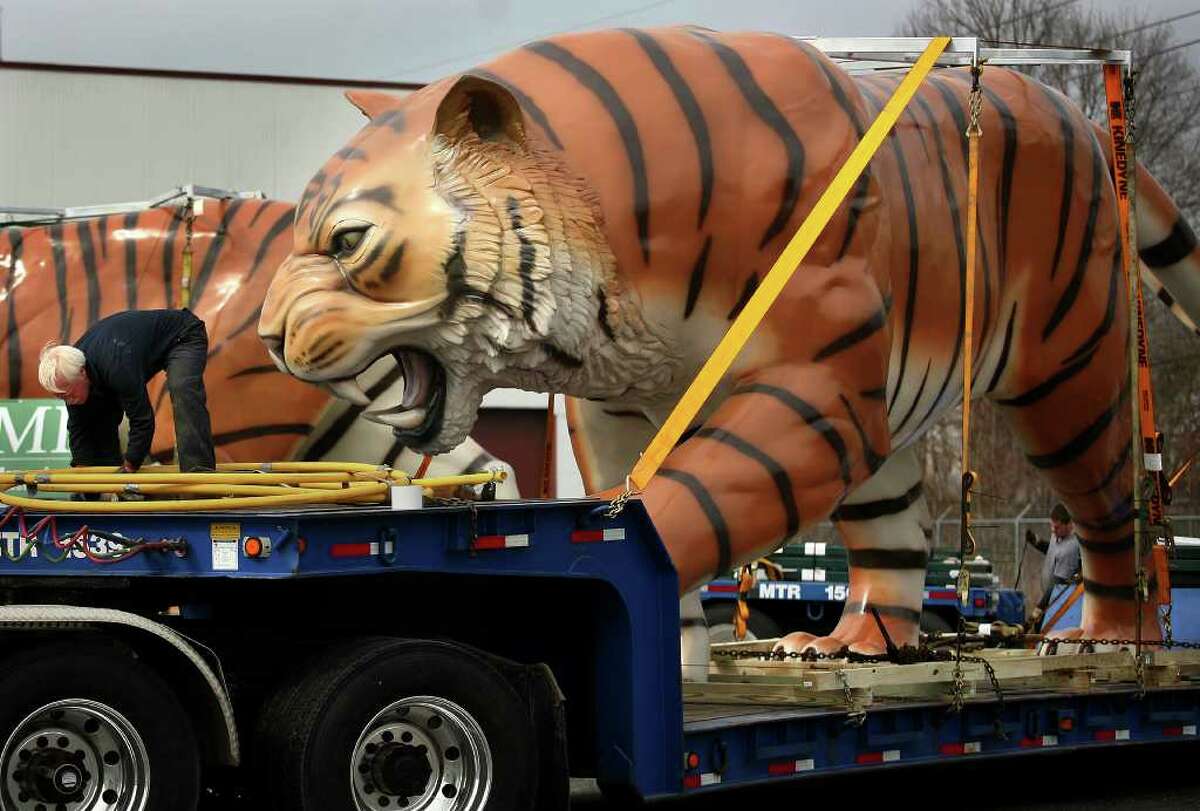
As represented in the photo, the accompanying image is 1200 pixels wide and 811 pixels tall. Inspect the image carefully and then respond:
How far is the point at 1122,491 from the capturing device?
884cm

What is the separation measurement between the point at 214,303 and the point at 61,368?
10.9 feet

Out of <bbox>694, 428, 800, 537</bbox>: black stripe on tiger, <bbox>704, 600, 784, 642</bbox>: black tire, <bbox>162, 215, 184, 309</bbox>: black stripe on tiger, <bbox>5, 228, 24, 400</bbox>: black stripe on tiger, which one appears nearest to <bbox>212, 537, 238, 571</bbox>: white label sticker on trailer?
<bbox>694, 428, 800, 537</bbox>: black stripe on tiger

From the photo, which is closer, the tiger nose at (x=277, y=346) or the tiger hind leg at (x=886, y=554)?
the tiger nose at (x=277, y=346)

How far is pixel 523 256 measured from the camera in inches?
259

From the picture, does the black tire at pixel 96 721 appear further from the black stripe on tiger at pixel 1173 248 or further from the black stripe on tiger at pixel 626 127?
the black stripe on tiger at pixel 1173 248

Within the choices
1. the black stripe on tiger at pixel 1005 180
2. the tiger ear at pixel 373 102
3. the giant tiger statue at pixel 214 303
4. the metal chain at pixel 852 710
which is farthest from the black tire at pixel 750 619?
the metal chain at pixel 852 710

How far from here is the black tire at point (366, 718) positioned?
5.15 m

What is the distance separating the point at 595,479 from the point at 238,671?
2629mm

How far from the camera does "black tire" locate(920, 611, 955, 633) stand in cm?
1473

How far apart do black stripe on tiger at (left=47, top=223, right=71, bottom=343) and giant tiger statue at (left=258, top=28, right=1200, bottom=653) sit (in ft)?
10.8

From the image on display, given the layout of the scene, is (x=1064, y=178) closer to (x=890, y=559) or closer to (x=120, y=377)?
(x=890, y=559)

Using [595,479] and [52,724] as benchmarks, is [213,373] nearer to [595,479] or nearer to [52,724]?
[595,479]

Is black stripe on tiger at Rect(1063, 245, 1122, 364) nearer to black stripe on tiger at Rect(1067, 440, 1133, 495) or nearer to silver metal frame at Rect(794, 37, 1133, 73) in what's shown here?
black stripe on tiger at Rect(1067, 440, 1133, 495)

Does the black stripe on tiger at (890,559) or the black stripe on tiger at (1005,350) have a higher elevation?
the black stripe on tiger at (1005,350)
